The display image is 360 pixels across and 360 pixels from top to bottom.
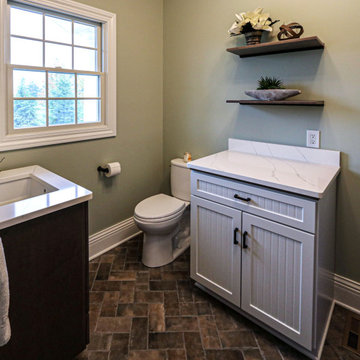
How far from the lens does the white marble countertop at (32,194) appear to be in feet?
3.88

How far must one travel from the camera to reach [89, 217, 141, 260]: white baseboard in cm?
258

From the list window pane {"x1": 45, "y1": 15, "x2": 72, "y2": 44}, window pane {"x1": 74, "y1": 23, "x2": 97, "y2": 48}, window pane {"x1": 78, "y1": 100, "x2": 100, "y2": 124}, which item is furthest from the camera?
window pane {"x1": 78, "y1": 100, "x2": 100, "y2": 124}

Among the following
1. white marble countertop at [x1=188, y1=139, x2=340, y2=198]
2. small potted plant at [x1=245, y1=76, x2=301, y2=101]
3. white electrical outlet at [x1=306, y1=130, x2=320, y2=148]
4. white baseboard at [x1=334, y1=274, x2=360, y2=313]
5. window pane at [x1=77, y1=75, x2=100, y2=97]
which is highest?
window pane at [x1=77, y1=75, x2=100, y2=97]

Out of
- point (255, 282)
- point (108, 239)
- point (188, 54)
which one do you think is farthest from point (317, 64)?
point (108, 239)

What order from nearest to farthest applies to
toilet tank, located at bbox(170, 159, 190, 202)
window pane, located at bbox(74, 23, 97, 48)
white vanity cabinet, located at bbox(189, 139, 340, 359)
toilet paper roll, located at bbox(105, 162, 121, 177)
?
white vanity cabinet, located at bbox(189, 139, 340, 359), window pane, located at bbox(74, 23, 97, 48), toilet paper roll, located at bbox(105, 162, 121, 177), toilet tank, located at bbox(170, 159, 190, 202)

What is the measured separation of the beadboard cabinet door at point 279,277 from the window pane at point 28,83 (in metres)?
1.63

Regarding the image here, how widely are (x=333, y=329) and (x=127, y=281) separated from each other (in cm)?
139

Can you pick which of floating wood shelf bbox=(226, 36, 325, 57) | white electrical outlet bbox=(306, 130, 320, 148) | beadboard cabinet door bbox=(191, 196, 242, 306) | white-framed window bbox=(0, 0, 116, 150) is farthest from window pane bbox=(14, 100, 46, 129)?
white electrical outlet bbox=(306, 130, 320, 148)

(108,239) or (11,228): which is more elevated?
(11,228)

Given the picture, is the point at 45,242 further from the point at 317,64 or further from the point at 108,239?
the point at 317,64

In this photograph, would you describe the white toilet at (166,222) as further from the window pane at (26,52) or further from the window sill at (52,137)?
the window pane at (26,52)

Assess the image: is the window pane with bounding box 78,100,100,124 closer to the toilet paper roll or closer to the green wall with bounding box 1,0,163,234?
the green wall with bounding box 1,0,163,234

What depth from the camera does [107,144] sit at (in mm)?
2572

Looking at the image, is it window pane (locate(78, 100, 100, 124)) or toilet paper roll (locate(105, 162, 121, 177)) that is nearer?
window pane (locate(78, 100, 100, 124))
